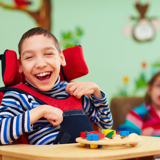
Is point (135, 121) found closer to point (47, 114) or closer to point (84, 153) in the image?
point (47, 114)

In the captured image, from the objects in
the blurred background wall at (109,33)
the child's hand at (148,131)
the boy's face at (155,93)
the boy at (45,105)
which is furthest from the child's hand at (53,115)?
the blurred background wall at (109,33)

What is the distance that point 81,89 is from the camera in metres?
0.97

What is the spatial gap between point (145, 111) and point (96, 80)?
58 cm

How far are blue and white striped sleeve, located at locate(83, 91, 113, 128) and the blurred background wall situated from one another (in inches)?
44.6

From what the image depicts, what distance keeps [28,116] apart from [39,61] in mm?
237

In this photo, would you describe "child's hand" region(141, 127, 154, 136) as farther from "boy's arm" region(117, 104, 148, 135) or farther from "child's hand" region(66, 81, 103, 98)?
"child's hand" region(66, 81, 103, 98)

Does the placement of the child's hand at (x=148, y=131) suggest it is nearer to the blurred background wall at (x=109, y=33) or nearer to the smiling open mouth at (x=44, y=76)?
the blurred background wall at (x=109, y=33)

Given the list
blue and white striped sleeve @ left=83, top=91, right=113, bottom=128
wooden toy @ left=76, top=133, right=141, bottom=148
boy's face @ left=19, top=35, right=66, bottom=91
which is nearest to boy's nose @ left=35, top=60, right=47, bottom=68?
boy's face @ left=19, top=35, right=66, bottom=91

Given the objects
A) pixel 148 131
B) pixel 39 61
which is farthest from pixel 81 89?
pixel 148 131

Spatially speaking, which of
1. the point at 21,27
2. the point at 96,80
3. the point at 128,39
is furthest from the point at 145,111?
the point at 21,27

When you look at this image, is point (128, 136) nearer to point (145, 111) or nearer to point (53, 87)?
point (53, 87)

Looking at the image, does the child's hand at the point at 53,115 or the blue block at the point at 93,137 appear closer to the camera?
the blue block at the point at 93,137

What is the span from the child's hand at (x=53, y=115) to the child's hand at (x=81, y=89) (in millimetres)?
141

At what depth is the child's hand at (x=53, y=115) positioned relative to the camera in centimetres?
79
